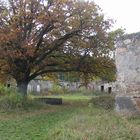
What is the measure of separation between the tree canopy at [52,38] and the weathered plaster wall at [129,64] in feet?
24.5

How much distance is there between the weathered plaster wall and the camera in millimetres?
15102

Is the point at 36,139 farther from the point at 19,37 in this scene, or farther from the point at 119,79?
the point at 19,37

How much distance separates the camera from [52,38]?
23984 millimetres

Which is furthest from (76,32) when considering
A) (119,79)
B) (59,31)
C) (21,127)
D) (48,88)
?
(48,88)

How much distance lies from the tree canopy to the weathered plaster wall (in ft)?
24.5

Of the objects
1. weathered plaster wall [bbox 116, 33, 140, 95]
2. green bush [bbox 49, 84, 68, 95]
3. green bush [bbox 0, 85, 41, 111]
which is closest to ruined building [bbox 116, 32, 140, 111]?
weathered plaster wall [bbox 116, 33, 140, 95]

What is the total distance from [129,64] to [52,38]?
31.2 ft

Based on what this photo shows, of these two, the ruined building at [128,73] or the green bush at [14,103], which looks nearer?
the ruined building at [128,73]

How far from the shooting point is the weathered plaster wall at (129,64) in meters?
15.1

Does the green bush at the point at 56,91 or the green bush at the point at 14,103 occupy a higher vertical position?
the green bush at the point at 56,91

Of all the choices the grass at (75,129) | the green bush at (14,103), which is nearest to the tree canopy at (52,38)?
the green bush at (14,103)

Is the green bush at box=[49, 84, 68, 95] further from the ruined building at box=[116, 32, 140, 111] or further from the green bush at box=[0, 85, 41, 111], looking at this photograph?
the ruined building at box=[116, 32, 140, 111]

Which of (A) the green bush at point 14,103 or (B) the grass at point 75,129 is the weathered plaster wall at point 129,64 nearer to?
(B) the grass at point 75,129

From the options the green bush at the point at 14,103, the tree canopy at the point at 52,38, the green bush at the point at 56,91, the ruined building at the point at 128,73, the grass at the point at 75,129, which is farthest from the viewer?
the green bush at the point at 56,91
